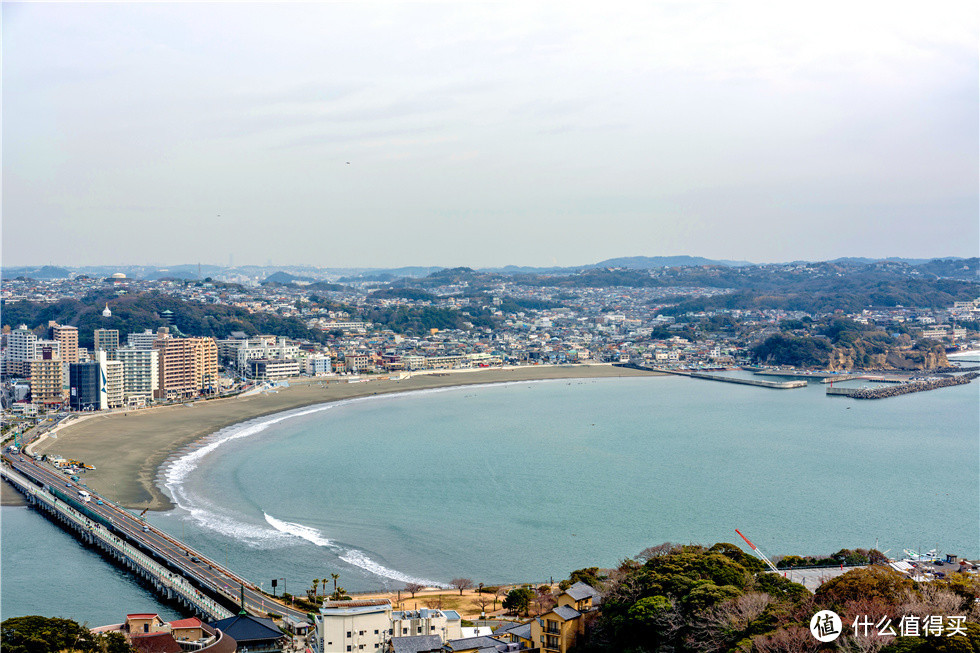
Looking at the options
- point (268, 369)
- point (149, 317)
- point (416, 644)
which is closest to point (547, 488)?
point (416, 644)

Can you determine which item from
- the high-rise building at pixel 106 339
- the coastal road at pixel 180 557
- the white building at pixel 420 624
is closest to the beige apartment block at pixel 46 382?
the high-rise building at pixel 106 339

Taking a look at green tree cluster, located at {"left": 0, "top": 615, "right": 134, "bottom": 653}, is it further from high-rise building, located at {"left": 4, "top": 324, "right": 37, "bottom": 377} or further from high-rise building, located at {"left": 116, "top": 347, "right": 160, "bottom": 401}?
high-rise building, located at {"left": 4, "top": 324, "right": 37, "bottom": 377}

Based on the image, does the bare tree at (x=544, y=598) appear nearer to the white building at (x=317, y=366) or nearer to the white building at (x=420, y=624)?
the white building at (x=420, y=624)

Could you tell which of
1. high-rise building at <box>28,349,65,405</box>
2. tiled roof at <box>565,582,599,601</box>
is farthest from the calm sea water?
high-rise building at <box>28,349,65,405</box>

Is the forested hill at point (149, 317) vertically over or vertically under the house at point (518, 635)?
over

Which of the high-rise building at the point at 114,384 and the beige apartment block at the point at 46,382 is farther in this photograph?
the beige apartment block at the point at 46,382

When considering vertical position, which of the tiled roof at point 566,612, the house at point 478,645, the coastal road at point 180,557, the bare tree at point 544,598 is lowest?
the coastal road at point 180,557

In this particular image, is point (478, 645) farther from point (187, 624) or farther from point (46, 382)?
point (46, 382)
